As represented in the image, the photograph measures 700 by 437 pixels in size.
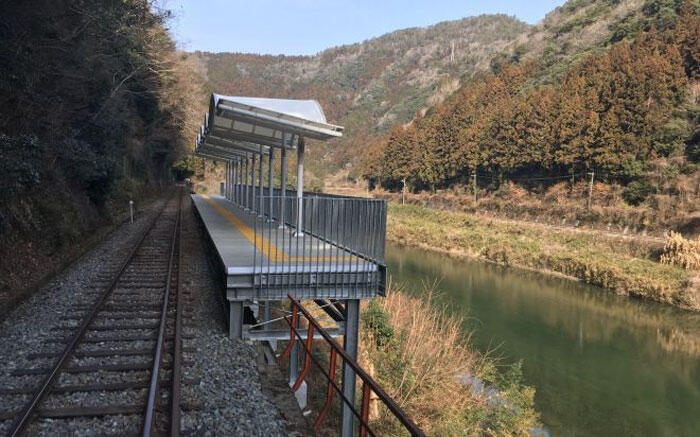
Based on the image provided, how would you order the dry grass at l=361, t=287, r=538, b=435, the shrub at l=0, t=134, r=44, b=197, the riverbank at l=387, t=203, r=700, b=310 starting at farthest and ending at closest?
1. the riverbank at l=387, t=203, r=700, b=310
2. the shrub at l=0, t=134, r=44, b=197
3. the dry grass at l=361, t=287, r=538, b=435

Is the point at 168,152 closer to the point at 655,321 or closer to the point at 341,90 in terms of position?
the point at 655,321

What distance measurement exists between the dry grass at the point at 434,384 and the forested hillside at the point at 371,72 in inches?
3714

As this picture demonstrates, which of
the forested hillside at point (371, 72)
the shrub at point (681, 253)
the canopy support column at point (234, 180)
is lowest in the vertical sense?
the shrub at point (681, 253)

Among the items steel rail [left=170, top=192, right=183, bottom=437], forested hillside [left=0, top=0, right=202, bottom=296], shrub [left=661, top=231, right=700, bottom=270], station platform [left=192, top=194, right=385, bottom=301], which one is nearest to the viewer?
steel rail [left=170, top=192, right=183, bottom=437]

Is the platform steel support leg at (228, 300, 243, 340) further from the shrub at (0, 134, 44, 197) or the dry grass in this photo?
the shrub at (0, 134, 44, 197)

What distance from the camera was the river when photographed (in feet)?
40.9

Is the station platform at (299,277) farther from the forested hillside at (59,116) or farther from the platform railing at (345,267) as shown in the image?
the forested hillside at (59,116)

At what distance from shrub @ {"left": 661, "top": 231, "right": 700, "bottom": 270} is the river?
3.54 metres

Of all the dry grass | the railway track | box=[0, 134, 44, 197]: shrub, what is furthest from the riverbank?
box=[0, 134, 44, 197]: shrub

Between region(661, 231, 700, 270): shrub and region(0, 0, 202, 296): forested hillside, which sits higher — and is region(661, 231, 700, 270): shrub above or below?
below

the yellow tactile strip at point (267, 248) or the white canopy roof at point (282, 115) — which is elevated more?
the white canopy roof at point (282, 115)

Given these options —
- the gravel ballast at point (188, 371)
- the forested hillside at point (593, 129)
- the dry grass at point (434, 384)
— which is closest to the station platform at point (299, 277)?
the gravel ballast at point (188, 371)

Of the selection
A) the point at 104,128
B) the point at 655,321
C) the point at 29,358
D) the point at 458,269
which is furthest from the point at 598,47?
the point at 29,358

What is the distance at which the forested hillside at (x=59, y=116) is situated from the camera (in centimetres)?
1072
